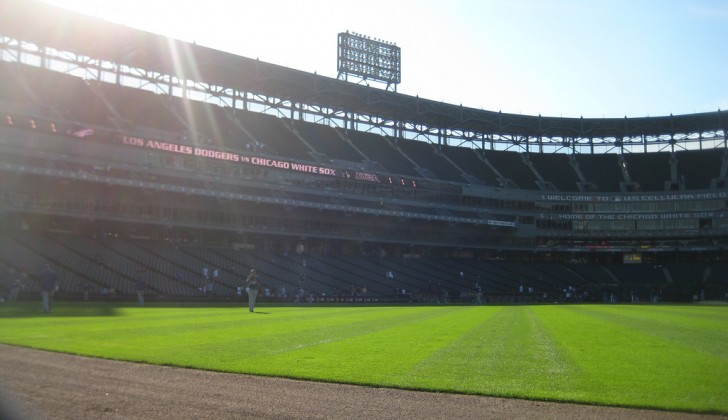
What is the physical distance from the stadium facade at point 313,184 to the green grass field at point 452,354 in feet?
98.5

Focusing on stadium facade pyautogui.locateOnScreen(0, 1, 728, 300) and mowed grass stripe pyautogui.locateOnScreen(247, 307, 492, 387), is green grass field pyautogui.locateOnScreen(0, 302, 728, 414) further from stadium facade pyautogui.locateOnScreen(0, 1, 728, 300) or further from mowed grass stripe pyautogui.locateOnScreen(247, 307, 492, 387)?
stadium facade pyautogui.locateOnScreen(0, 1, 728, 300)

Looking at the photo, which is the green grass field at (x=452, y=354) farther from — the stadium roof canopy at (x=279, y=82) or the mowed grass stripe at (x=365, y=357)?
the stadium roof canopy at (x=279, y=82)

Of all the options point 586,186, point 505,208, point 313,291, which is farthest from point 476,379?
point 586,186

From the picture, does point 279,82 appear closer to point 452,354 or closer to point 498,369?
point 452,354

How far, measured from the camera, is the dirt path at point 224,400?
7.95 m

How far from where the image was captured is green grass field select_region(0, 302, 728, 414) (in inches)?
375

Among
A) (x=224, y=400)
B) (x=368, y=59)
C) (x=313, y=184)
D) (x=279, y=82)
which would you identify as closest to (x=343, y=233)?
(x=313, y=184)

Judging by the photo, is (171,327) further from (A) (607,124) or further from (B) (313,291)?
(A) (607,124)

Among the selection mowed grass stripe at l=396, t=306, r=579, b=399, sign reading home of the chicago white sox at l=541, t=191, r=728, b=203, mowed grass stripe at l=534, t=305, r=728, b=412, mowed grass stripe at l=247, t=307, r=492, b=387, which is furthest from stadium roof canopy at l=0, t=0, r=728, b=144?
mowed grass stripe at l=534, t=305, r=728, b=412

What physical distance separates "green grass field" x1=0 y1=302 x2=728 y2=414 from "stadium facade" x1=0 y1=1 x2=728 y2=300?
3002 centimetres

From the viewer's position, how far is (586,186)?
91.1 m

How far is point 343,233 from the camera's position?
7150cm

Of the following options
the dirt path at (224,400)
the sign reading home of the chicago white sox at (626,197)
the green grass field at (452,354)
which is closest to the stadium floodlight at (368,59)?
the sign reading home of the chicago white sox at (626,197)

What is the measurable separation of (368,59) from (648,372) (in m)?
78.4
